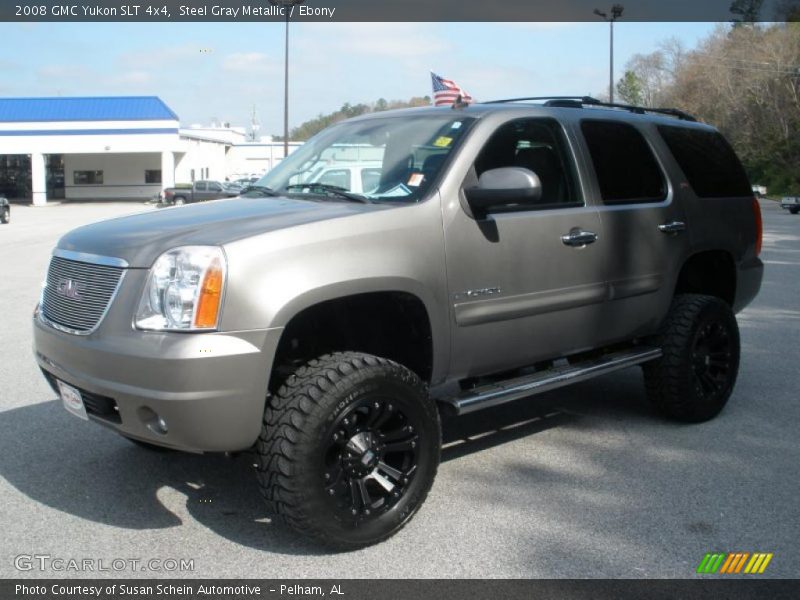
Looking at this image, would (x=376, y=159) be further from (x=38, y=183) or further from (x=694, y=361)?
(x=38, y=183)

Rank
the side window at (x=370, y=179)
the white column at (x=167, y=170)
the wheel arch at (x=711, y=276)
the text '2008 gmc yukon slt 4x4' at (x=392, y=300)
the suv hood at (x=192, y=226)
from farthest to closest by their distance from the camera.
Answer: the white column at (x=167, y=170), the wheel arch at (x=711, y=276), the side window at (x=370, y=179), the suv hood at (x=192, y=226), the text '2008 gmc yukon slt 4x4' at (x=392, y=300)

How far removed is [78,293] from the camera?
12.2 ft

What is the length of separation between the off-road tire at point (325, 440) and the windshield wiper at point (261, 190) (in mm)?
1382

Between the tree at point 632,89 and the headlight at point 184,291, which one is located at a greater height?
the tree at point 632,89

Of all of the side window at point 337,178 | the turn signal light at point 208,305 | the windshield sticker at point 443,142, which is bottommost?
the turn signal light at point 208,305

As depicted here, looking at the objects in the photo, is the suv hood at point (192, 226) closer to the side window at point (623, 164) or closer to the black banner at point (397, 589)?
the black banner at point (397, 589)

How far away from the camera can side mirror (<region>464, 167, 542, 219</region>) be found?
4004 mm

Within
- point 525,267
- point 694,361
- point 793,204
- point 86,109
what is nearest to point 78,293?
point 525,267

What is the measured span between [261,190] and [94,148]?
2112 inches

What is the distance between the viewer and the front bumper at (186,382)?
127 inches

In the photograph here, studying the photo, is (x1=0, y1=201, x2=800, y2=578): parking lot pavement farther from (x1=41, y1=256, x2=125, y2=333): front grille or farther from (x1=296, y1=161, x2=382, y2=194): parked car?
(x1=296, y1=161, x2=382, y2=194): parked car

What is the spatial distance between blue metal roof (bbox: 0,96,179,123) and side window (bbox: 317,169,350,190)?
52.6m

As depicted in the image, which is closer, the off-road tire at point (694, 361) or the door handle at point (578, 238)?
the door handle at point (578, 238)

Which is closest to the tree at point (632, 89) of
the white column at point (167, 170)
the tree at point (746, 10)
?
the tree at point (746, 10)
